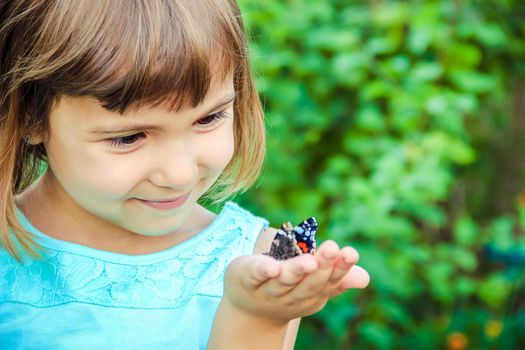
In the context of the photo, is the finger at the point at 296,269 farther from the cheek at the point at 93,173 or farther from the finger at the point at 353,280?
the cheek at the point at 93,173

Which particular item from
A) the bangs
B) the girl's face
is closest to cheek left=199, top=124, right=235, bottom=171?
the girl's face

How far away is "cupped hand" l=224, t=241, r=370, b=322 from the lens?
1433 millimetres

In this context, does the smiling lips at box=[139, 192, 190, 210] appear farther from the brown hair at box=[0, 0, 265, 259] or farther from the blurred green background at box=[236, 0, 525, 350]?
the blurred green background at box=[236, 0, 525, 350]

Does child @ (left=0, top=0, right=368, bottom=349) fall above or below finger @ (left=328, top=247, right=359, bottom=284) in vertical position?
above

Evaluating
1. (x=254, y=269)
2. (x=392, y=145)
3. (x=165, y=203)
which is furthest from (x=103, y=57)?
(x=392, y=145)

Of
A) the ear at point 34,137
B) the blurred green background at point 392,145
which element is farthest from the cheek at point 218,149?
the blurred green background at point 392,145

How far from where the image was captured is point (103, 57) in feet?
5.50

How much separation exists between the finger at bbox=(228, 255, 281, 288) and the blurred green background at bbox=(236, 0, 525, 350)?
6.34 feet

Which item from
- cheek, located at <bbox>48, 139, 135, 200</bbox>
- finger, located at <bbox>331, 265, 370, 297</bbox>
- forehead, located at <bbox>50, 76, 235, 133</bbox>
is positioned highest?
forehead, located at <bbox>50, 76, 235, 133</bbox>

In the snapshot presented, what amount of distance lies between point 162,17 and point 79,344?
0.71m

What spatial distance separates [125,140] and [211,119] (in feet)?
0.59

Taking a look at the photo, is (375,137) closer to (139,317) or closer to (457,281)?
(457,281)

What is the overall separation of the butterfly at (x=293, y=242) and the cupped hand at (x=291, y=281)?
4cm

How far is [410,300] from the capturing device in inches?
157
